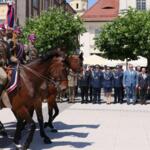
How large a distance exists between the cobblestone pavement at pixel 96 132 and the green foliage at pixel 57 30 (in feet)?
41.9

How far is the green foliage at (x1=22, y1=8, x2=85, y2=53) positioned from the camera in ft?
95.7

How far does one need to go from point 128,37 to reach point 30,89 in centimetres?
1792

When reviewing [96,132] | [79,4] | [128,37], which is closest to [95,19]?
[128,37]

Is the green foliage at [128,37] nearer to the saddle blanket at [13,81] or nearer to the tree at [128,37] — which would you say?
the tree at [128,37]

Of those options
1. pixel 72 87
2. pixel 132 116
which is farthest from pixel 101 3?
pixel 132 116

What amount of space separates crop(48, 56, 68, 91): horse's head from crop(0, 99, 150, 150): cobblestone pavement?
129cm

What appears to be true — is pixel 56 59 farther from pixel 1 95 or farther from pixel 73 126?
pixel 73 126

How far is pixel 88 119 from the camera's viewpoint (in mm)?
14945

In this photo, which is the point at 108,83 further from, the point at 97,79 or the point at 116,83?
the point at 97,79

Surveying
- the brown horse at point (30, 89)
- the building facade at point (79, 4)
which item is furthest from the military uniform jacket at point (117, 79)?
the building facade at point (79, 4)

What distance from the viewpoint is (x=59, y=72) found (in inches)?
385

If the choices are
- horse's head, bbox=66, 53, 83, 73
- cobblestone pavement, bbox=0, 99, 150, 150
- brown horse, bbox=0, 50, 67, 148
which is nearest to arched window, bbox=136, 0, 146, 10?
cobblestone pavement, bbox=0, 99, 150, 150

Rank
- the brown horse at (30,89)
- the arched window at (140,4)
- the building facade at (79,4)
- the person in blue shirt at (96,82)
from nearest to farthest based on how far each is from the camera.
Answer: the brown horse at (30,89) → the person in blue shirt at (96,82) → the arched window at (140,4) → the building facade at (79,4)

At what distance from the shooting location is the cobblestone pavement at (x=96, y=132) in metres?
9.96
